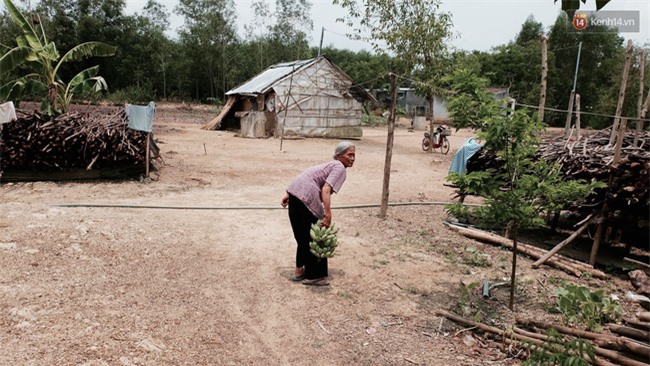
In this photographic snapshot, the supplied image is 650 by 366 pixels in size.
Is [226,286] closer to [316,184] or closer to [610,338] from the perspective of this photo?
[316,184]

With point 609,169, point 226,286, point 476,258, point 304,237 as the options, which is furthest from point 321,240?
point 609,169

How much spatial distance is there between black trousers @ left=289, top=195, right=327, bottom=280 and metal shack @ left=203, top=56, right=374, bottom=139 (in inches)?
560

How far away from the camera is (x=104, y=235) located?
18.4ft

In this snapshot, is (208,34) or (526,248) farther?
(208,34)

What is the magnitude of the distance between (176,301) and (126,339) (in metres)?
0.78

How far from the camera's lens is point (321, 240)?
4.50 m

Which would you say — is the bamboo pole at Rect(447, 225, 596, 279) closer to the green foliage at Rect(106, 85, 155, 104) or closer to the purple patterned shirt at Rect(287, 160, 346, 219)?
the purple patterned shirt at Rect(287, 160, 346, 219)

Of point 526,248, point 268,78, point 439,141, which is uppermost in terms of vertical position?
point 268,78

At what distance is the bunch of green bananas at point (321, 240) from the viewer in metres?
4.47

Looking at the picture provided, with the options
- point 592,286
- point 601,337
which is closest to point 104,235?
point 601,337

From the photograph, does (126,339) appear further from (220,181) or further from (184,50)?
(184,50)

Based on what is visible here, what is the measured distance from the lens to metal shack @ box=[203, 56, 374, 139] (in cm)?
1941

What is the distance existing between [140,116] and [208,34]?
1159 inches

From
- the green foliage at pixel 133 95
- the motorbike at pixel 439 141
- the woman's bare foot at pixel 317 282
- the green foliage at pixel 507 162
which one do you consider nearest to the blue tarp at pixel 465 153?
the green foliage at pixel 507 162
